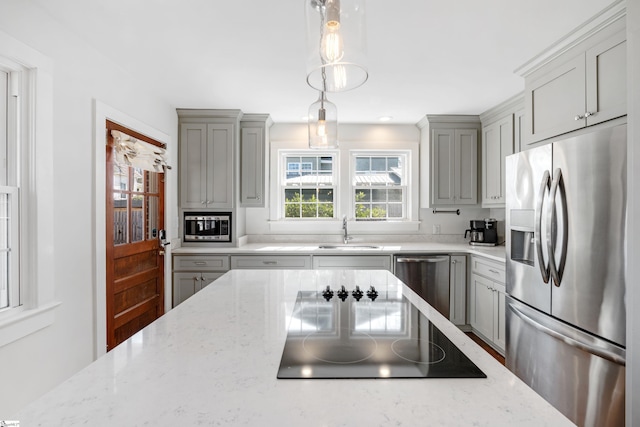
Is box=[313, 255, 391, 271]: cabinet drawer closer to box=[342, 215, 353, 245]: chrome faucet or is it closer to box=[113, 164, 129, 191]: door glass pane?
box=[342, 215, 353, 245]: chrome faucet

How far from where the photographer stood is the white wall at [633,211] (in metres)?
1.34

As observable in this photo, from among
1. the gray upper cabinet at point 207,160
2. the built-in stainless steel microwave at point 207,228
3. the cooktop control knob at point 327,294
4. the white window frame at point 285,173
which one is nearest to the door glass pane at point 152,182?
the gray upper cabinet at point 207,160

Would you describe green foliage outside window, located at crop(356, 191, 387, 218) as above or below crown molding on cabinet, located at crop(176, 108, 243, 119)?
below

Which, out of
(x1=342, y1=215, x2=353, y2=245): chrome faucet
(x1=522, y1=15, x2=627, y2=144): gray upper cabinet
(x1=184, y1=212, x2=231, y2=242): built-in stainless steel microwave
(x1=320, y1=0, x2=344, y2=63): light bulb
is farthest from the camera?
(x1=342, y1=215, x2=353, y2=245): chrome faucet

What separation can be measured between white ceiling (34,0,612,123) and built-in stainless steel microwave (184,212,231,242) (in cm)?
127

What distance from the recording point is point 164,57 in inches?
91.7

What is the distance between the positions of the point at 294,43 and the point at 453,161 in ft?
8.05

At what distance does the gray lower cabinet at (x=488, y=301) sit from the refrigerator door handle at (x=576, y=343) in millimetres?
776

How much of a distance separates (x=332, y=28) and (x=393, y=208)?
3497 mm

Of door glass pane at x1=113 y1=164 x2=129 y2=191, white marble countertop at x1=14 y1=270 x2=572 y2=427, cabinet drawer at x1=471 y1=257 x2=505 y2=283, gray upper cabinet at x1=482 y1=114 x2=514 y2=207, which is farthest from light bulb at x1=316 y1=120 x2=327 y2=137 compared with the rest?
gray upper cabinet at x1=482 y1=114 x2=514 y2=207

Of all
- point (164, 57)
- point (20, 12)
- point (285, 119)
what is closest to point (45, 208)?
point (20, 12)

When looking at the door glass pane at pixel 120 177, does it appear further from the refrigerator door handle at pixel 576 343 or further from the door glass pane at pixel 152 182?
the refrigerator door handle at pixel 576 343

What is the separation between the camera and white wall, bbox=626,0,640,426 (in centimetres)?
134

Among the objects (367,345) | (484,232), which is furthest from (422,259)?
(367,345)
